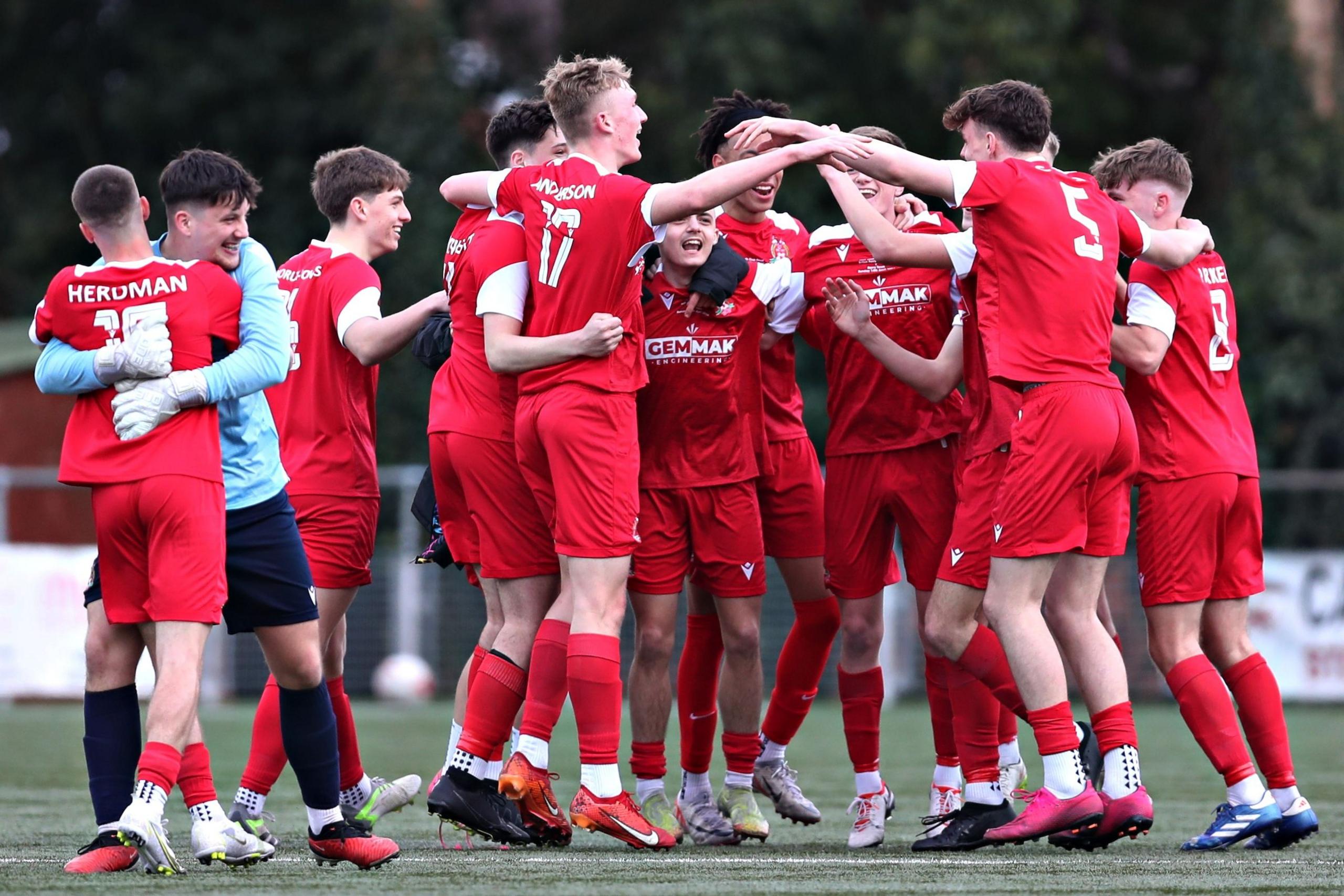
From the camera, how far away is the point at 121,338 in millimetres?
5121

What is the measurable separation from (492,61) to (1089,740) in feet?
53.4

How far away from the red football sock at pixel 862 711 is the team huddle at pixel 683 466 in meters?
0.02

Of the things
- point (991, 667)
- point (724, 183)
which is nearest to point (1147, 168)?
point (724, 183)

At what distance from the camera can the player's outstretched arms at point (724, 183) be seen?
541 centimetres

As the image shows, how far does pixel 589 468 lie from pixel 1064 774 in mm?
1719

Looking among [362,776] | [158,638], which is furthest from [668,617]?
[158,638]

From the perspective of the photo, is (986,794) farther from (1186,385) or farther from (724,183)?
(724,183)

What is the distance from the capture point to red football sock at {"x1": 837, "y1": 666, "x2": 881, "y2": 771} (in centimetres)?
649

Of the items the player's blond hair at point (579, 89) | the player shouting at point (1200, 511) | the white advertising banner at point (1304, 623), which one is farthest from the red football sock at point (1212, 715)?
the white advertising banner at point (1304, 623)

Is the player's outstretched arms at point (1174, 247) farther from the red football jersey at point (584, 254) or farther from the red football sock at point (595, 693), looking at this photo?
the red football sock at point (595, 693)

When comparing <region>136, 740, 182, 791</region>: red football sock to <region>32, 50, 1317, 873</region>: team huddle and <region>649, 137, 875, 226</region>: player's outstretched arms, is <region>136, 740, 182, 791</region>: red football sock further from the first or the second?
<region>649, 137, 875, 226</region>: player's outstretched arms

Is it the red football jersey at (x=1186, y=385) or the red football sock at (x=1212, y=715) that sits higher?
the red football jersey at (x=1186, y=385)

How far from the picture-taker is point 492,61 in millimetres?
21672

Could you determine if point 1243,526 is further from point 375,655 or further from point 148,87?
point 148,87
